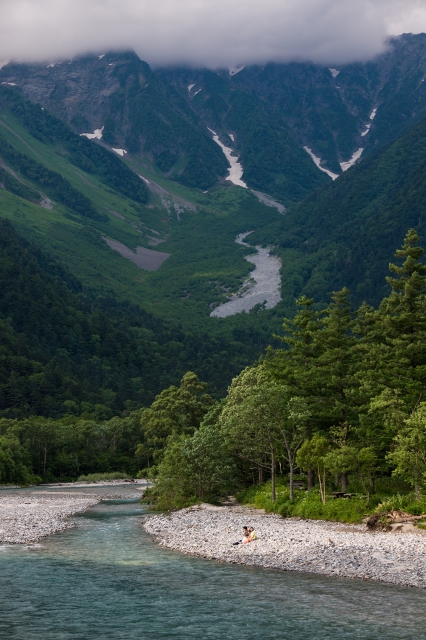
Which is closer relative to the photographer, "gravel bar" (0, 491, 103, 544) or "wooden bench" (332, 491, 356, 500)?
"gravel bar" (0, 491, 103, 544)

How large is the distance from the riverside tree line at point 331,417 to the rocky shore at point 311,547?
6551 mm

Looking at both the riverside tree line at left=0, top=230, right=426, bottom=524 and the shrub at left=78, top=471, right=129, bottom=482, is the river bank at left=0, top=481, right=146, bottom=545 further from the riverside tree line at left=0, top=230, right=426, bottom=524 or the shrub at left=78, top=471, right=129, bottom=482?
the shrub at left=78, top=471, right=129, bottom=482

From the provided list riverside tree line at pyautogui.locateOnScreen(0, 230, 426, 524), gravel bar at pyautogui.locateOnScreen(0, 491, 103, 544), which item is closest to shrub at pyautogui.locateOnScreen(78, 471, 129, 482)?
gravel bar at pyautogui.locateOnScreen(0, 491, 103, 544)

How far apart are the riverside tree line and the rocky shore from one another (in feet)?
21.5

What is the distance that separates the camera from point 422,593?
34.2 m

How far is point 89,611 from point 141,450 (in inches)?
3634

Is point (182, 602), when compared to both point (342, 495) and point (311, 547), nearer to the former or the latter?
point (311, 547)

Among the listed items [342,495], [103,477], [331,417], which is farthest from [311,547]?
[103,477]

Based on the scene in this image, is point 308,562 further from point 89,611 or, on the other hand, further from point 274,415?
point 274,415

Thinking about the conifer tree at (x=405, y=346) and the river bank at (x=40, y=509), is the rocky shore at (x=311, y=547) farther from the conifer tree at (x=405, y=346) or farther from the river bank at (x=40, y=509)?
the conifer tree at (x=405, y=346)

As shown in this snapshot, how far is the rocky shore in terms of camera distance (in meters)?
38.9

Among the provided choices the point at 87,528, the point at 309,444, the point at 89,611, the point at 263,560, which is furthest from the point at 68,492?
the point at 89,611

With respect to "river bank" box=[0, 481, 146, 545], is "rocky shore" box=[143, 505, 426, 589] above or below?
above

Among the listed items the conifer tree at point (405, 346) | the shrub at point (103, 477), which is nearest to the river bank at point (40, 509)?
the shrub at point (103, 477)
